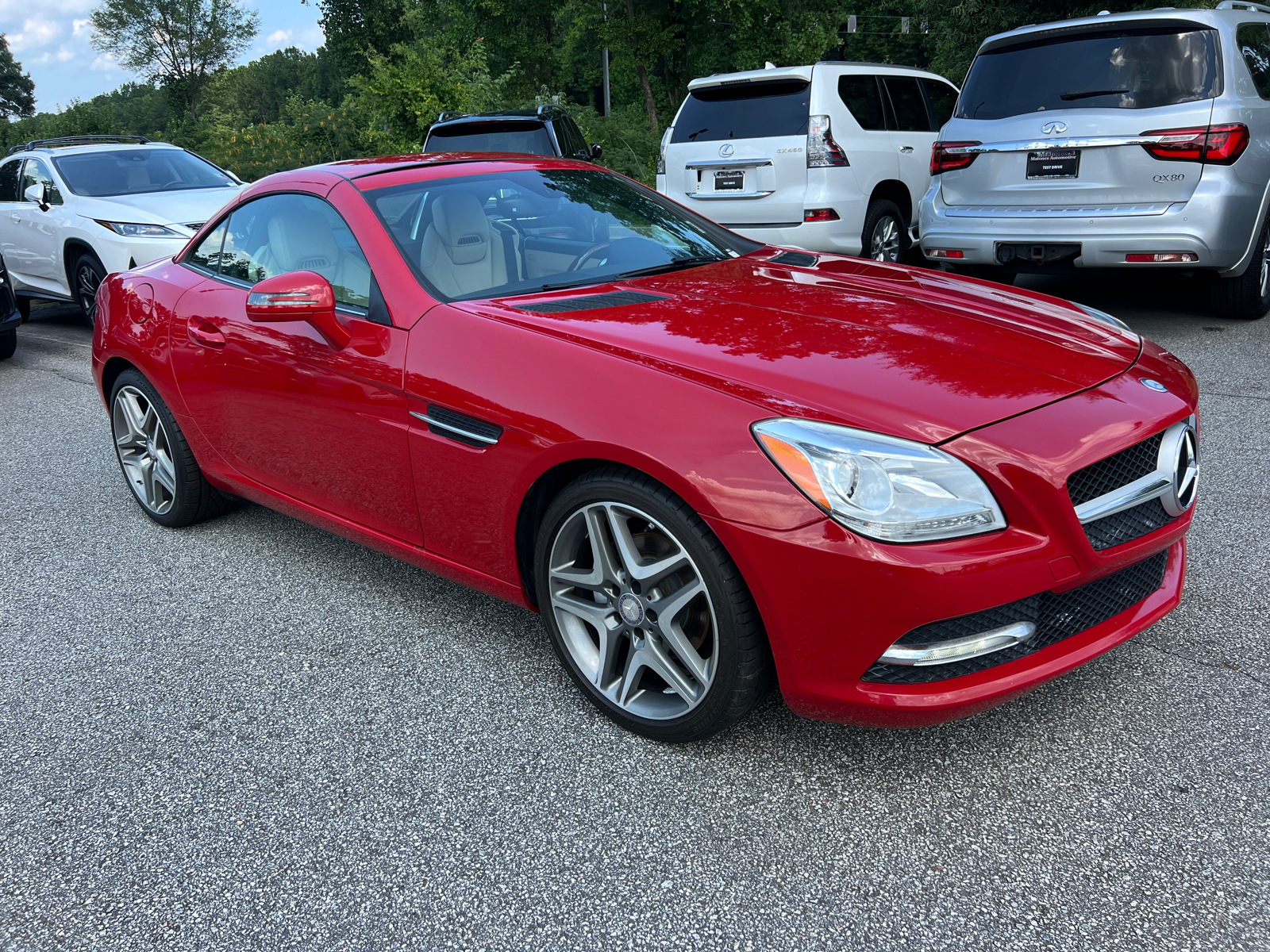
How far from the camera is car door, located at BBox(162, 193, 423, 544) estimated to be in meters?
3.10

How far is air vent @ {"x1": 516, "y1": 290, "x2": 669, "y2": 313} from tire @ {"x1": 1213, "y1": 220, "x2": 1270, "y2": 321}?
16.9ft

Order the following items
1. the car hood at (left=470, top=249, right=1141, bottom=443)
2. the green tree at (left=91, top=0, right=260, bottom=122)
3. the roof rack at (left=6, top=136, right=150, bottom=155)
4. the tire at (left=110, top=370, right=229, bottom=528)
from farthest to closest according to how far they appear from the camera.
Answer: the green tree at (left=91, top=0, right=260, bottom=122) < the roof rack at (left=6, top=136, right=150, bottom=155) < the tire at (left=110, top=370, right=229, bottom=528) < the car hood at (left=470, top=249, right=1141, bottom=443)

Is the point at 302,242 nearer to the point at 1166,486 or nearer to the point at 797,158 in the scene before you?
the point at 1166,486

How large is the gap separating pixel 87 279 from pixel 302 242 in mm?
7027

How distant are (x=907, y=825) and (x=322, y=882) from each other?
131 cm

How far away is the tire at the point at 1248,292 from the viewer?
6.57 m

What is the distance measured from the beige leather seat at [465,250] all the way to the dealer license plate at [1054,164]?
4.26 metres

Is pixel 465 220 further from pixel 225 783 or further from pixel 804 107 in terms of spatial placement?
pixel 804 107

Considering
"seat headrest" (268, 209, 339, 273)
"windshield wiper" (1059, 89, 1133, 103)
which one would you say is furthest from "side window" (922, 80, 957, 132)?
"seat headrest" (268, 209, 339, 273)

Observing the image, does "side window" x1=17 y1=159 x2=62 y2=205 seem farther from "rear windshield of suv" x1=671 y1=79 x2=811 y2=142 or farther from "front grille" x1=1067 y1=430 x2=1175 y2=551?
"front grille" x1=1067 y1=430 x2=1175 y2=551

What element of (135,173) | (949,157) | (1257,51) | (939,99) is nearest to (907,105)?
(939,99)

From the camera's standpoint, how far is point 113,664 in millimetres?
3277

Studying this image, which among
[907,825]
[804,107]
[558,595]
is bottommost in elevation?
[907,825]

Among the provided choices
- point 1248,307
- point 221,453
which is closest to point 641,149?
point 1248,307
